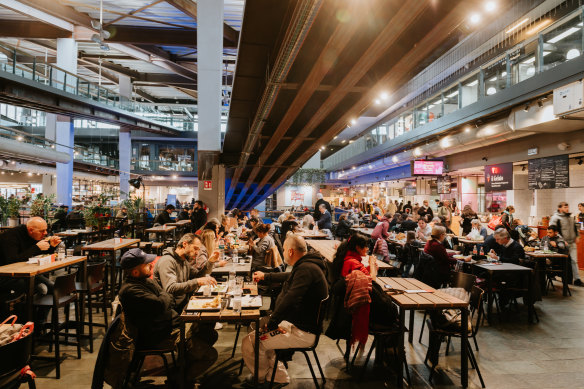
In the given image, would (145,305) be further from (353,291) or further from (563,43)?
(563,43)

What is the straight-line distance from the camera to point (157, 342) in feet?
9.28

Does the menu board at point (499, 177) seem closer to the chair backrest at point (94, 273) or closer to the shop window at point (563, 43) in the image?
the shop window at point (563, 43)

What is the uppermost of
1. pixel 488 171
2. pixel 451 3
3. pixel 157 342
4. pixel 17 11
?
pixel 17 11

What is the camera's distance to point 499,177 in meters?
10.2

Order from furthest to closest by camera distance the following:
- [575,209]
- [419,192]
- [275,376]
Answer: [419,192] → [575,209] → [275,376]

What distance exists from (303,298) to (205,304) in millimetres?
863

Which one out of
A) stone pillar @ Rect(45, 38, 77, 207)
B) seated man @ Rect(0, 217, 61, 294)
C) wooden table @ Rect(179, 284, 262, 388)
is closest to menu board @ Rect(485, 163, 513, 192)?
wooden table @ Rect(179, 284, 262, 388)

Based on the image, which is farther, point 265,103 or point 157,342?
point 265,103

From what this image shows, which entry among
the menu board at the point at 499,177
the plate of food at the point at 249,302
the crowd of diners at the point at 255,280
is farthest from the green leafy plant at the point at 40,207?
the menu board at the point at 499,177

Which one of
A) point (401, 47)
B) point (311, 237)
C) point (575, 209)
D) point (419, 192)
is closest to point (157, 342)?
point (401, 47)

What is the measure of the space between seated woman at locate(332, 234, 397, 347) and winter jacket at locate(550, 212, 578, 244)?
233 inches

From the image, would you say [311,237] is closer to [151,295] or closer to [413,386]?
[413,386]

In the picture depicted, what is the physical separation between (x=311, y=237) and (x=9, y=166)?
18.8 meters

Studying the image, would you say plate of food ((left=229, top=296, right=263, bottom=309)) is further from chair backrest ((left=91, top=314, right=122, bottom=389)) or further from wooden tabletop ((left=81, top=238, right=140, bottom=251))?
wooden tabletop ((left=81, top=238, right=140, bottom=251))
